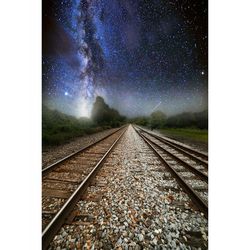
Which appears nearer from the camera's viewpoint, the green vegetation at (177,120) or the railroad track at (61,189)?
the railroad track at (61,189)

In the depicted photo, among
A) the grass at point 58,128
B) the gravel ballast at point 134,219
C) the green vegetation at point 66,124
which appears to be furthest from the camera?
the green vegetation at point 66,124

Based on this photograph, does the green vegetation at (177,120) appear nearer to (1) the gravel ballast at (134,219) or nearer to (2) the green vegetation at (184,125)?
(2) the green vegetation at (184,125)

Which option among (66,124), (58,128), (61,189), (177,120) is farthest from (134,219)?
(66,124)

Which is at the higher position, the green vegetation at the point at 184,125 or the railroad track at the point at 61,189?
the green vegetation at the point at 184,125

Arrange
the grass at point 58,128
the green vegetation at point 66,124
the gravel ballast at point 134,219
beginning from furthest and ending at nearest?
the green vegetation at point 66,124
the grass at point 58,128
the gravel ballast at point 134,219

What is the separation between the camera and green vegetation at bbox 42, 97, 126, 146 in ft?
21.2

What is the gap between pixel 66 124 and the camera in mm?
9961

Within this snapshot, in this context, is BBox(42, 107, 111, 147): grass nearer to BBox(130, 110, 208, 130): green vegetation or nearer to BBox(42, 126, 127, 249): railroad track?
BBox(42, 126, 127, 249): railroad track

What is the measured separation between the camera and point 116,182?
2.63 meters

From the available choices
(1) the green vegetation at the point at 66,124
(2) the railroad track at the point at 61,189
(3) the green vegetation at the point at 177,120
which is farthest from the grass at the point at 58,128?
(3) the green vegetation at the point at 177,120

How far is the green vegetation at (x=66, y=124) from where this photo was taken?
6457 mm

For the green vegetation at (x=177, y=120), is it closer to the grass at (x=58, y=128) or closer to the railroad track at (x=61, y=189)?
the railroad track at (x=61, y=189)
